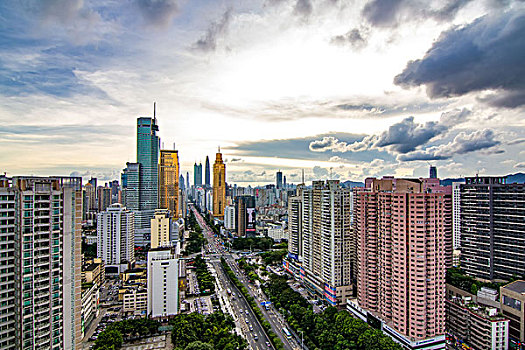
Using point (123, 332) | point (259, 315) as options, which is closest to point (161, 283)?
point (123, 332)

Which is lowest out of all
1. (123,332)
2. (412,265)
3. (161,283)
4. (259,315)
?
(259,315)

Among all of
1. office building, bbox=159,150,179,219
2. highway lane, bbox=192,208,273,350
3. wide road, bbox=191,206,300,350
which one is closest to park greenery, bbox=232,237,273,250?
wide road, bbox=191,206,300,350

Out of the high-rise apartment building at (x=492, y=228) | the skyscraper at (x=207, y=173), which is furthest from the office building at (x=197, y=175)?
the high-rise apartment building at (x=492, y=228)

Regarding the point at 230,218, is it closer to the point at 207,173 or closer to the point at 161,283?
the point at 161,283

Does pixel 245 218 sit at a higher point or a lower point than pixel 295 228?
lower

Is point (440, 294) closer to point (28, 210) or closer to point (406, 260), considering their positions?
point (406, 260)

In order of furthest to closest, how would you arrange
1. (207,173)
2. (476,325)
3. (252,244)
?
1. (207,173)
2. (252,244)
3. (476,325)
